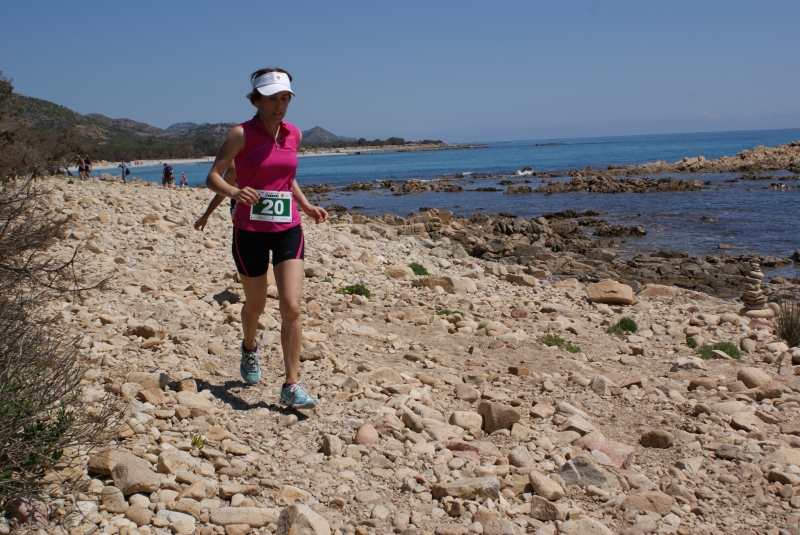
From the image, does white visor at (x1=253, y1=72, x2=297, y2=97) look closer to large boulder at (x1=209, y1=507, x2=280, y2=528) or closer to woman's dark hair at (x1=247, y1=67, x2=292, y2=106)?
woman's dark hair at (x1=247, y1=67, x2=292, y2=106)

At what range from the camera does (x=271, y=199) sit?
4145 mm

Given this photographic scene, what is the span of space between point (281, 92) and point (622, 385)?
11.6 ft

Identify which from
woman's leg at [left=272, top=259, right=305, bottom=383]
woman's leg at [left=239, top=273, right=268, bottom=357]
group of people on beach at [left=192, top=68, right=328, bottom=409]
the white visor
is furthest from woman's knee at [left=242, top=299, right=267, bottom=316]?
the white visor

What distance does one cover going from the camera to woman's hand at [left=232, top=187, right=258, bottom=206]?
3961 mm

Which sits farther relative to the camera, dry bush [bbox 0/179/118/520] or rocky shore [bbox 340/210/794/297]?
rocky shore [bbox 340/210/794/297]

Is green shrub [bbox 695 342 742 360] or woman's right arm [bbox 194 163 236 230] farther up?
woman's right arm [bbox 194 163 236 230]

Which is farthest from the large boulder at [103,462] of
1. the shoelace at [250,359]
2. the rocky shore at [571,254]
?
the rocky shore at [571,254]

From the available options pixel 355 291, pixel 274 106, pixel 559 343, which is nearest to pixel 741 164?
pixel 355 291

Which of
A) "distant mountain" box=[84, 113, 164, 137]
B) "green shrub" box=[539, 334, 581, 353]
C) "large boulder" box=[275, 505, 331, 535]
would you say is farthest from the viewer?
"distant mountain" box=[84, 113, 164, 137]

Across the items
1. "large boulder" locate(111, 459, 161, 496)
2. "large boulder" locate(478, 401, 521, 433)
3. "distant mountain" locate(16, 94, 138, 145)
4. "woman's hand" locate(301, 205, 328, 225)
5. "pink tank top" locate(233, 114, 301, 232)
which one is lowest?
"large boulder" locate(478, 401, 521, 433)

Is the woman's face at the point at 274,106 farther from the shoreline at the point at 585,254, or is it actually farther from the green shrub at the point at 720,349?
the shoreline at the point at 585,254

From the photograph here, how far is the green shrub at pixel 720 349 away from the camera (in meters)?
6.90

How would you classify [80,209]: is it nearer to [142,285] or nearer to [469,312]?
[142,285]

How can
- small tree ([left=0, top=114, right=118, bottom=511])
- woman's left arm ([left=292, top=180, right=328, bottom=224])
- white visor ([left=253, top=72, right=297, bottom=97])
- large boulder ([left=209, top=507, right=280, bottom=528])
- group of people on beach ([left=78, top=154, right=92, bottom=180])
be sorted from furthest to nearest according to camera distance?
group of people on beach ([left=78, top=154, right=92, bottom=180]) < woman's left arm ([left=292, top=180, right=328, bottom=224]) < white visor ([left=253, top=72, right=297, bottom=97]) < large boulder ([left=209, top=507, right=280, bottom=528]) < small tree ([left=0, top=114, right=118, bottom=511])
